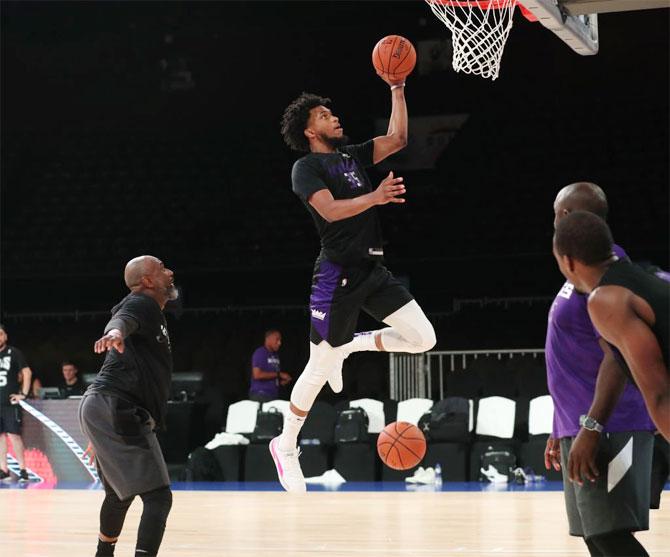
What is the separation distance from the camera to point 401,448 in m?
6.57

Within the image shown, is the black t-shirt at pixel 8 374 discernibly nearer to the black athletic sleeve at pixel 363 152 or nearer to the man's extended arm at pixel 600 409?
the black athletic sleeve at pixel 363 152

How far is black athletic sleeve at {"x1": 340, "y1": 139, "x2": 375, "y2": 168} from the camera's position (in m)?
5.81

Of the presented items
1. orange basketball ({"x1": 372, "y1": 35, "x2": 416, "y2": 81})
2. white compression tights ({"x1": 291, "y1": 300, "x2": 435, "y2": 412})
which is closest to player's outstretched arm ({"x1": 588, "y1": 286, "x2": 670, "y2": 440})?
white compression tights ({"x1": 291, "y1": 300, "x2": 435, "y2": 412})

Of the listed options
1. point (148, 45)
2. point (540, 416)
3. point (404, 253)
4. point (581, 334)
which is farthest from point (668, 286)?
point (148, 45)

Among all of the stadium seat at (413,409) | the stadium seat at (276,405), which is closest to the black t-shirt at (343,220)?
the stadium seat at (413,409)

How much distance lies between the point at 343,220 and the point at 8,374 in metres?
8.14

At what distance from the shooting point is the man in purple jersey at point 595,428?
3.37 metres

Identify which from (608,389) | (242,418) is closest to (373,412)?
(242,418)

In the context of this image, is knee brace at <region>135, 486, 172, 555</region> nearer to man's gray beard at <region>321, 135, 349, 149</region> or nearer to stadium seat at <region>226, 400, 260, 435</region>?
man's gray beard at <region>321, 135, 349, 149</region>

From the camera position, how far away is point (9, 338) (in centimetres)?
1722

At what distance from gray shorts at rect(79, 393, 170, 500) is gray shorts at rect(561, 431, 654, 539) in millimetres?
2330

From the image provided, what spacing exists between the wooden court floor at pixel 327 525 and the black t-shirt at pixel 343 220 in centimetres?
190

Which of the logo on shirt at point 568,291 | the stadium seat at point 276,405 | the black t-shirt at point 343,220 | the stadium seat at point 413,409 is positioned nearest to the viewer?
the logo on shirt at point 568,291

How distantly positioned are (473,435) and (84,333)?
8007 millimetres
